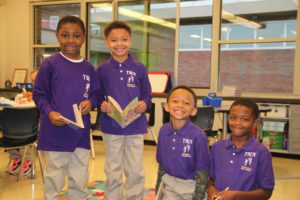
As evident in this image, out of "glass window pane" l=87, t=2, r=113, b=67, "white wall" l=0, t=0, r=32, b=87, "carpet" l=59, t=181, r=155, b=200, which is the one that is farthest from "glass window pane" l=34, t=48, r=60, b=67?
"carpet" l=59, t=181, r=155, b=200

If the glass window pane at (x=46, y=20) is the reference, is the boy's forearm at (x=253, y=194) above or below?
below

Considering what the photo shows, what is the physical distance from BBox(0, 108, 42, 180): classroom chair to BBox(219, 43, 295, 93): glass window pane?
3548 mm

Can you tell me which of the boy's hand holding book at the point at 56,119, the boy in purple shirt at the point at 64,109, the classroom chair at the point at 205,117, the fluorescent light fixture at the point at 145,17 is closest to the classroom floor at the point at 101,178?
the classroom chair at the point at 205,117

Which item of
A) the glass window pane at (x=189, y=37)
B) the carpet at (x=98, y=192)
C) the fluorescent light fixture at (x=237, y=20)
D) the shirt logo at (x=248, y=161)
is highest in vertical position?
the fluorescent light fixture at (x=237, y=20)

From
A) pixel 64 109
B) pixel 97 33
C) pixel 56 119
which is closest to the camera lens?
pixel 56 119

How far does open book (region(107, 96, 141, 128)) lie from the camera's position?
6.88 feet

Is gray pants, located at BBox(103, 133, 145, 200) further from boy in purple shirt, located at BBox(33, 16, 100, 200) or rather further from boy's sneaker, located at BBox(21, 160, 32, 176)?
boy's sneaker, located at BBox(21, 160, 32, 176)

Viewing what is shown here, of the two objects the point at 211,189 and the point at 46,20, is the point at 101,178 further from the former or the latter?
the point at 46,20

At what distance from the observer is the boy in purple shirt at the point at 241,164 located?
1.62 meters

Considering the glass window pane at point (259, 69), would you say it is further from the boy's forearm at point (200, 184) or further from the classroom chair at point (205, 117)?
the boy's forearm at point (200, 184)

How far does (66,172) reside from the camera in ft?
6.76

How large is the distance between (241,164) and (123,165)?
0.98 meters

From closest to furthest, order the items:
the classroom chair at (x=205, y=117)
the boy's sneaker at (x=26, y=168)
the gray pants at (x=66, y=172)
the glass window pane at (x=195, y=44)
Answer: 1. the gray pants at (x=66, y=172)
2. the boy's sneaker at (x=26, y=168)
3. the classroom chair at (x=205, y=117)
4. the glass window pane at (x=195, y=44)

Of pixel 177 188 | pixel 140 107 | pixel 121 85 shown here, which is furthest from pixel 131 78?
pixel 177 188
